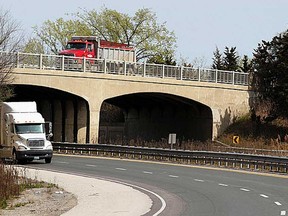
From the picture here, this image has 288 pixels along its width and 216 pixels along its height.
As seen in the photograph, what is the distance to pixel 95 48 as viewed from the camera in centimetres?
5738

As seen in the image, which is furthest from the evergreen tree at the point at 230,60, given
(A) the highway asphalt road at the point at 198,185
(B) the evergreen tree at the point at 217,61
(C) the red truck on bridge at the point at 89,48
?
(A) the highway asphalt road at the point at 198,185

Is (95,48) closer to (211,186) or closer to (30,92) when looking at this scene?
(30,92)

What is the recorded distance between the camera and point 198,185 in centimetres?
2472

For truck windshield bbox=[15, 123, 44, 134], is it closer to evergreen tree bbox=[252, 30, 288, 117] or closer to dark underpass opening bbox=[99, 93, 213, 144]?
dark underpass opening bbox=[99, 93, 213, 144]

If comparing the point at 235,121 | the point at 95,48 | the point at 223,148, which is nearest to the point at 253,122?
the point at 235,121

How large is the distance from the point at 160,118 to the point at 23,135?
30740 mm

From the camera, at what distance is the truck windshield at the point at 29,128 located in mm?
36531

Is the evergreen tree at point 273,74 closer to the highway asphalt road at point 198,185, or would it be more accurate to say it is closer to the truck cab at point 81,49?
the truck cab at point 81,49

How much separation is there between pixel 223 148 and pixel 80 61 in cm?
1237

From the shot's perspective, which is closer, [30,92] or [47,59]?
[47,59]

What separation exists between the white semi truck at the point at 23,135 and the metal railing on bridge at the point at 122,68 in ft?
35.6

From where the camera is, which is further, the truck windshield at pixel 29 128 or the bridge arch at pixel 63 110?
the bridge arch at pixel 63 110

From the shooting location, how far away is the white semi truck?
36.0 meters

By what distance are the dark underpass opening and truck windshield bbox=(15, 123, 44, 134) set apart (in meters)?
19.1
